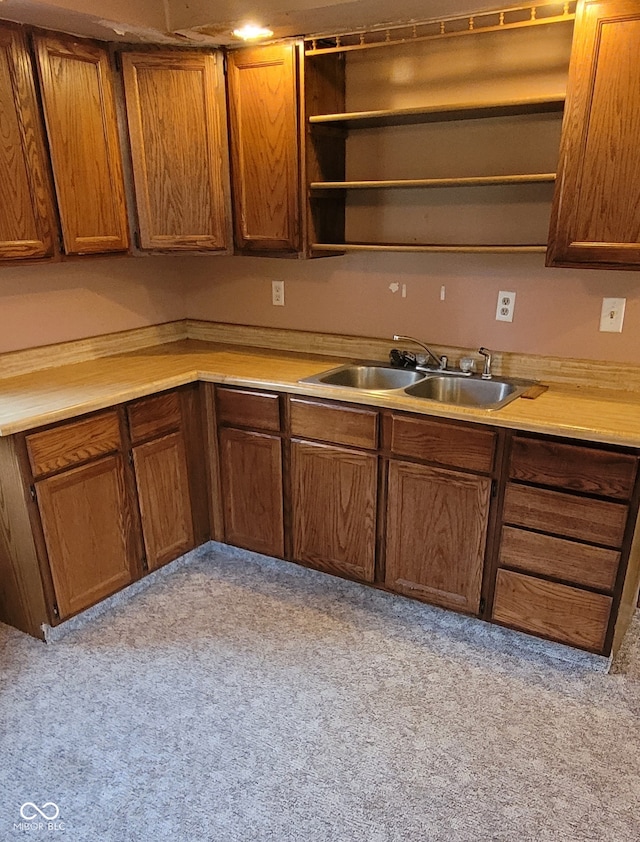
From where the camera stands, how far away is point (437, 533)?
2.33 m

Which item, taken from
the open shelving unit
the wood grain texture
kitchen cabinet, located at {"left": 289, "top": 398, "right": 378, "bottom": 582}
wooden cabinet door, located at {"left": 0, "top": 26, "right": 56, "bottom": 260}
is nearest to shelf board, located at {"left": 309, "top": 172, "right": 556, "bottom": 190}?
the open shelving unit

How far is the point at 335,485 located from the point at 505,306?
1.01 metres

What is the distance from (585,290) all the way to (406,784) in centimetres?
182

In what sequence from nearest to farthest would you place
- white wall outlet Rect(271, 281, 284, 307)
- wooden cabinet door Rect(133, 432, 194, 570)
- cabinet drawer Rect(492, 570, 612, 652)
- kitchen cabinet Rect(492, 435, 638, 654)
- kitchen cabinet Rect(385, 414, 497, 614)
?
kitchen cabinet Rect(492, 435, 638, 654), cabinet drawer Rect(492, 570, 612, 652), kitchen cabinet Rect(385, 414, 497, 614), wooden cabinet door Rect(133, 432, 194, 570), white wall outlet Rect(271, 281, 284, 307)

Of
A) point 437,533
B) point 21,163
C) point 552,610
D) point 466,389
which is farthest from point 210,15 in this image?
point 552,610

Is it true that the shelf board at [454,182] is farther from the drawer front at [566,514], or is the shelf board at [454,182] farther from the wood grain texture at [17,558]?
the wood grain texture at [17,558]

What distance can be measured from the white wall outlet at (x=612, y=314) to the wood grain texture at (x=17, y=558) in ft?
7.11

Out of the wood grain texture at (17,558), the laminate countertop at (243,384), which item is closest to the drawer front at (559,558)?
the laminate countertop at (243,384)

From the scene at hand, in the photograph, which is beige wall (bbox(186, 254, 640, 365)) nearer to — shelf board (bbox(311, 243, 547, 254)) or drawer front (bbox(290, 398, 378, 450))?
shelf board (bbox(311, 243, 547, 254))

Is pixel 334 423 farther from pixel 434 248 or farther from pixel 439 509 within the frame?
pixel 434 248

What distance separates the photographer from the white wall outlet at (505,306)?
2.50 meters

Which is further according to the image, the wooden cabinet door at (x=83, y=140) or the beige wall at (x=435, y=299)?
the beige wall at (x=435, y=299)

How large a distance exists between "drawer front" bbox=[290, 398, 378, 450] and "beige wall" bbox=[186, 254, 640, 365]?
0.59 meters

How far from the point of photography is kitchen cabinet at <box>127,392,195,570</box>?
8.20 ft
